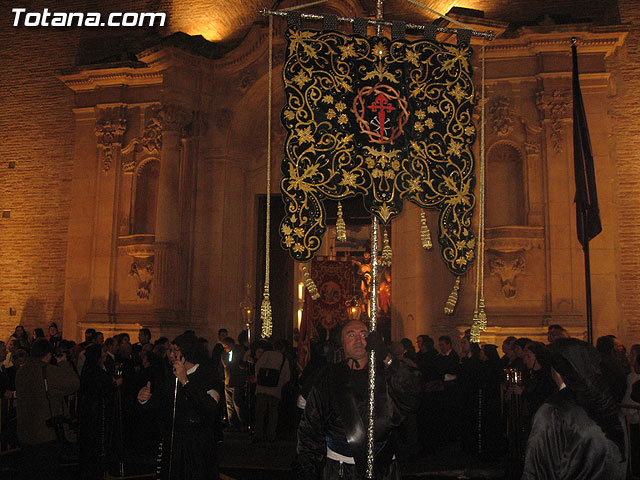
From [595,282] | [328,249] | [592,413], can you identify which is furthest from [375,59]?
[328,249]

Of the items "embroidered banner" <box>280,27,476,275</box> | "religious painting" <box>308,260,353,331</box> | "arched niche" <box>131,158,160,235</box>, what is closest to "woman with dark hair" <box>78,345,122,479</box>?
"embroidered banner" <box>280,27,476,275</box>

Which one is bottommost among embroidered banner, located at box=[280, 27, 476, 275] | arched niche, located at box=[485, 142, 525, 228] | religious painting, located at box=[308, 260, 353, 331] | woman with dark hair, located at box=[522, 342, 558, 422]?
woman with dark hair, located at box=[522, 342, 558, 422]

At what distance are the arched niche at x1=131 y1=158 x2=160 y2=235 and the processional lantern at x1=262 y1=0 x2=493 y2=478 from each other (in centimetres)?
1169

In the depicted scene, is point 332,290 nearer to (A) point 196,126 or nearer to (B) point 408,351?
(B) point 408,351

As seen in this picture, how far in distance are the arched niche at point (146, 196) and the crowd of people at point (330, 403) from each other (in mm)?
3409

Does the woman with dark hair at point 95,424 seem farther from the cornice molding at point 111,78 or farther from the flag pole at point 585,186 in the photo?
the cornice molding at point 111,78

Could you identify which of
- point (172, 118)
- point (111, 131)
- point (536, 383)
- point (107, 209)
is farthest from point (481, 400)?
point (111, 131)

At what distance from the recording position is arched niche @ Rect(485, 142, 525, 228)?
1495 centimetres

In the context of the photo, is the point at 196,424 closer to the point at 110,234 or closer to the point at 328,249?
the point at 110,234

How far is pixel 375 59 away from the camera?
597cm

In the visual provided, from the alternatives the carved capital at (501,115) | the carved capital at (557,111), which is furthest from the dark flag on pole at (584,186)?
the carved capital at (501,115)

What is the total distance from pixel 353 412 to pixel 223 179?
40.6ft

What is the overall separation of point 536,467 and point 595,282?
414 inches

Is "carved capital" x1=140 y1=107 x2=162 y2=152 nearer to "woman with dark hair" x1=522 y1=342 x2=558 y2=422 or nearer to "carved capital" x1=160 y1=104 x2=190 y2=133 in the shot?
"carved capital" x1=160 y1=104 x2=190 y2=133
